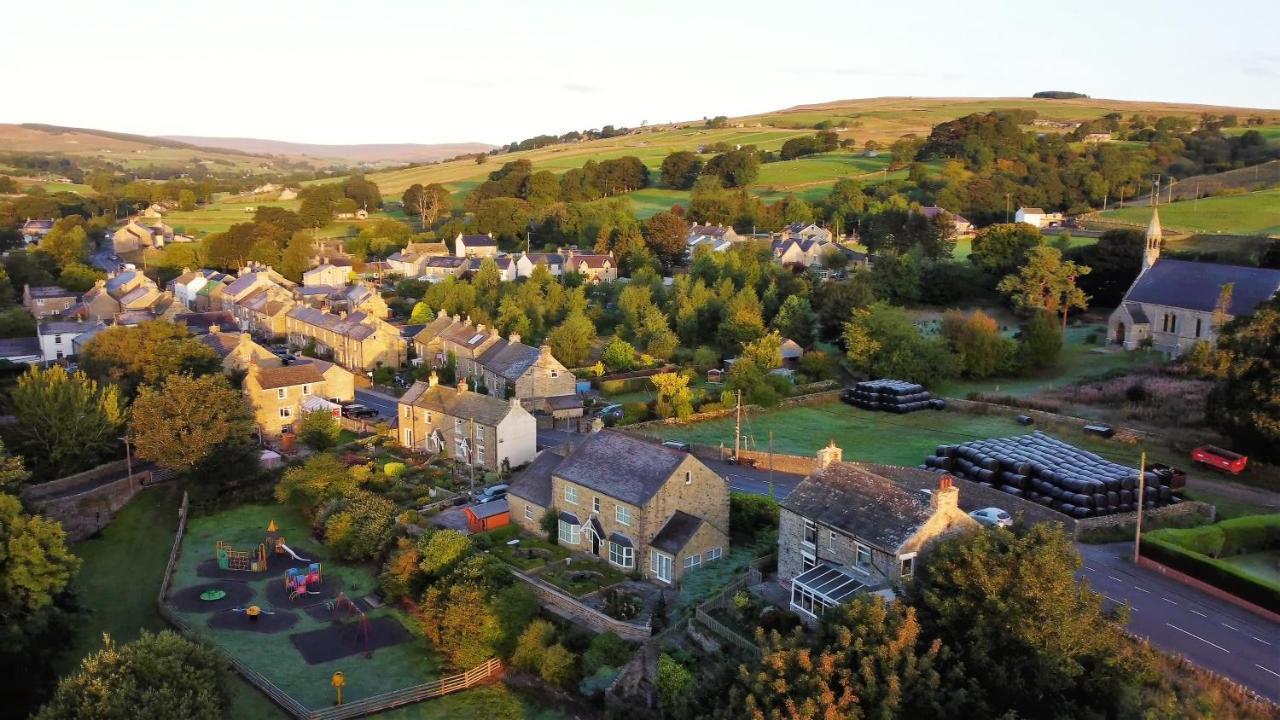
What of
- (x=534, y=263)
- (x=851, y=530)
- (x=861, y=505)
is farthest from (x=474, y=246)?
(x=851, y=530)

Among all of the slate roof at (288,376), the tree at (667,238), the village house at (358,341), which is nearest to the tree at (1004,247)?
the tree at (667,238)

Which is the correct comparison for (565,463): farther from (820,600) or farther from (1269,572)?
(1269,572)

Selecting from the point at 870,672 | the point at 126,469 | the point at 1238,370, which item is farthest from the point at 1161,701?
the point at 126,469

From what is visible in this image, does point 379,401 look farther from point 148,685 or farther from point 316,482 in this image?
point 148,685

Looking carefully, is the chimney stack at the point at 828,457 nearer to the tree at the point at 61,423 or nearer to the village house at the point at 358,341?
the tree at the point at 61,423

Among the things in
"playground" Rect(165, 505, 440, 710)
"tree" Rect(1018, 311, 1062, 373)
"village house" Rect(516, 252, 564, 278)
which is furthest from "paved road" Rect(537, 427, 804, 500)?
"village house" Rect(516, 252, 564, 278)

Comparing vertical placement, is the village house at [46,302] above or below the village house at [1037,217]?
below

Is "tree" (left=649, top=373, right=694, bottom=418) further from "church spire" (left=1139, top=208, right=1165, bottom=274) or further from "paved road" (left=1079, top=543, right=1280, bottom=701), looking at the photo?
"church spire" (left=1139, top=208, right=1165, bottom=274)
